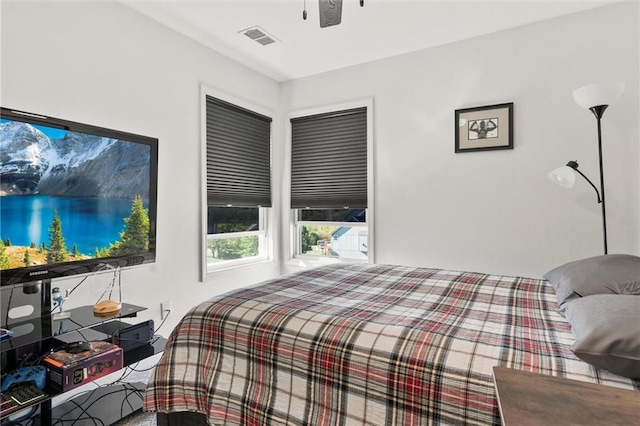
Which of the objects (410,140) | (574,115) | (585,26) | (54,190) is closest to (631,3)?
(585,26)

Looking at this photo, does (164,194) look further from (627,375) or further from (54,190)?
(627,375)

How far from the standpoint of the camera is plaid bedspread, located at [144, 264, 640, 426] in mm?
1029

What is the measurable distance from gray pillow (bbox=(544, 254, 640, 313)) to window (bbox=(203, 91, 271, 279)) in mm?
2523

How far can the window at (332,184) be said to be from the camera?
356 centimetres

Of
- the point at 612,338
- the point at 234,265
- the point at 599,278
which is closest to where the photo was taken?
the point at 612,338

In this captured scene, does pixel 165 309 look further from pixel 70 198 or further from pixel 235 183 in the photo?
pixel 235 183

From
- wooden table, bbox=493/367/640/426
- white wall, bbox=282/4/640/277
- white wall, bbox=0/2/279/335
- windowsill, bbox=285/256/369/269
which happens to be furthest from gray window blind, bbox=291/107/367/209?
wooden table, bbox=493/367/640/426

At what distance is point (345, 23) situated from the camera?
2.75 meters

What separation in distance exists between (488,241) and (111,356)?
2.75 meters

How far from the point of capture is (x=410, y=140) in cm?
328

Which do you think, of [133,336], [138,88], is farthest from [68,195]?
[138,88]

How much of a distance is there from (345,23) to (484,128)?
1.41 m

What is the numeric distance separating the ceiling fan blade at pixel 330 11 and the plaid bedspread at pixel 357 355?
144 cm

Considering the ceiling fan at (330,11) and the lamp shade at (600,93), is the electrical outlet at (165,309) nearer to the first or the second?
the ceiling fan at (330,11)
